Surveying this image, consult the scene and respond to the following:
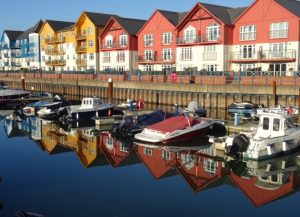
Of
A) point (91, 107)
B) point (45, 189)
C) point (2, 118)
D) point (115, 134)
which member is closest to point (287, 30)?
point (91, 107)

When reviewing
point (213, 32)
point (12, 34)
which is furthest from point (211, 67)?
point (12, 34)

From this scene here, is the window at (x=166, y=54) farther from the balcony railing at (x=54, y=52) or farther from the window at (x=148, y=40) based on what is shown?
the balcony railing at (x=54, y=52)

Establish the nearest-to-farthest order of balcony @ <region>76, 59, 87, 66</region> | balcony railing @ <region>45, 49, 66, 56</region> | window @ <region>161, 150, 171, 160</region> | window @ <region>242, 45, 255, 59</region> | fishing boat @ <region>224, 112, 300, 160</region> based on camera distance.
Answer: fishing boat @ <region>224, 112, 300, 160</region>
window @ <region>161, 150, 171, 160</region>
window @ <region>242, 45, 255, 59</region>
balcony @ <region>76, 59, 87, 66</region>
balcony railing @ <region>45, 49, 66, 56</region>

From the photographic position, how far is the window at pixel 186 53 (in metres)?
56.8

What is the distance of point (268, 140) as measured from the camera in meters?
20.7

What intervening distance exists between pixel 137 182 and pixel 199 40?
4034 cm

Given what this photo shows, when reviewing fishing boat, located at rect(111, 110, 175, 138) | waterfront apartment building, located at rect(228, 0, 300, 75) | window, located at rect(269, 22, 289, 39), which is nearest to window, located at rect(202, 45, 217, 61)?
waterfront apartment building, located at rect(228, 0, 300, 75)

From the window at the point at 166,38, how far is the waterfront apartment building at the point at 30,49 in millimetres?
45889

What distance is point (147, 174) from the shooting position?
19312 millimetres

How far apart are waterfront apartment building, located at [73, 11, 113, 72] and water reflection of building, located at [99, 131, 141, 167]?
160 feet

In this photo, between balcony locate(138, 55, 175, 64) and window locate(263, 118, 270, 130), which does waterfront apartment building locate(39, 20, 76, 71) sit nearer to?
balcony locate(138, 55, 175, 64)

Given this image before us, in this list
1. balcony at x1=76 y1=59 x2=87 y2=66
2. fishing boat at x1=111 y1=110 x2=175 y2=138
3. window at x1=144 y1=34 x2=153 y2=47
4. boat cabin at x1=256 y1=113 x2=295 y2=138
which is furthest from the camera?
balcony at x1=76 y1=59 x2=87 y2=66

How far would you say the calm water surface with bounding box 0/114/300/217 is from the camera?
14.7m

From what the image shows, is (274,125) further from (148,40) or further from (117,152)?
(148,40)
